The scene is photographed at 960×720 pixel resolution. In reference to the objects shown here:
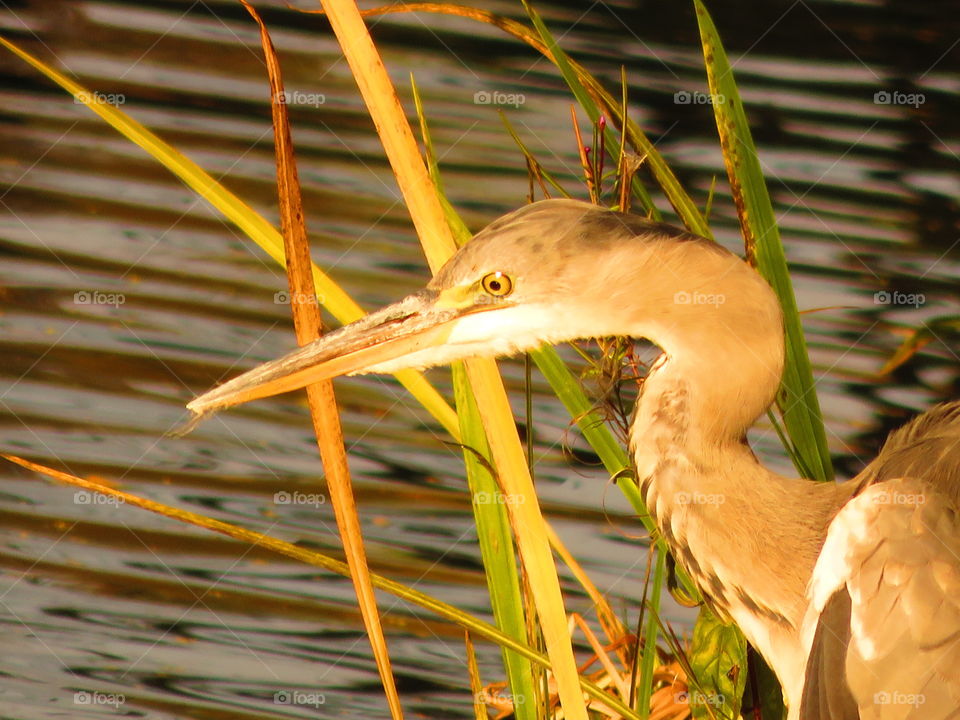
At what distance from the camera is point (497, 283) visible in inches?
71.1

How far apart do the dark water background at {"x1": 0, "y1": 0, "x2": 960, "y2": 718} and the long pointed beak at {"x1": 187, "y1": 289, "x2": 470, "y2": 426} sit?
100 centimetres

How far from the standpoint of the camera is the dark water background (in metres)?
3.11

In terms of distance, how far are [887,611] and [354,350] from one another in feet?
2.76

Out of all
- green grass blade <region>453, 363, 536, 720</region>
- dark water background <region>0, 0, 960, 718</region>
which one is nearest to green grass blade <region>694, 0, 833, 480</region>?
dark water background <region>0, 0, 960, 718</region>

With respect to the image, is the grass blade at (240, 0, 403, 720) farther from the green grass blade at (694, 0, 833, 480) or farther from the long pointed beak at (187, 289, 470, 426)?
the green grass blade at (694, 0, 833, 480)

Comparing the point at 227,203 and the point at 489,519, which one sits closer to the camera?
the point at 227,203

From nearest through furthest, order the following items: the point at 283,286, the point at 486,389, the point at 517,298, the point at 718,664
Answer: the point at 486,389, the point at 517,298, the point at 718,664, the point at 283,286

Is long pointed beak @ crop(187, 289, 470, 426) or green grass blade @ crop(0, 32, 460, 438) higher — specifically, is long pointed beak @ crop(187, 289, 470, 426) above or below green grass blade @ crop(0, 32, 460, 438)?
below

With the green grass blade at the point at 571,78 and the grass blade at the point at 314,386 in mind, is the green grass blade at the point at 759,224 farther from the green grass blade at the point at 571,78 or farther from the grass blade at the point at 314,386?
the grass blade at the point at 314,386

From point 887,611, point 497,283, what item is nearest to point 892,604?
point 887,611

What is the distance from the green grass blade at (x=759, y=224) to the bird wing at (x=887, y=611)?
0.30m

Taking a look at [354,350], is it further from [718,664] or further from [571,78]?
[718,664]

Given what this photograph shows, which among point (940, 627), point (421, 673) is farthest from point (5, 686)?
point (940, 627)

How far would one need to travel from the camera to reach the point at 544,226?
1788mm
